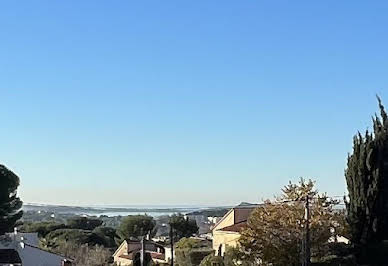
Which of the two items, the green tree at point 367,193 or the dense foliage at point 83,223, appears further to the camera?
the dense foliage at point 83,223

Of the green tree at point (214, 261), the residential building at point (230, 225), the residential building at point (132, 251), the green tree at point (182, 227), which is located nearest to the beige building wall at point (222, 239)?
the residential building at point (230, 225)

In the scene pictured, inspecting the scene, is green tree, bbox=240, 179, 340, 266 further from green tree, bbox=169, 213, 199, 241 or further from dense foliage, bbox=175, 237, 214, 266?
green tree, bbox=169, 213, 199, 241

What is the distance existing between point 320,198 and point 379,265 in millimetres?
4319

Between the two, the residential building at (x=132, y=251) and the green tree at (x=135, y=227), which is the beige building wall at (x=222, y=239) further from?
the green tree at (x=135, y=227)

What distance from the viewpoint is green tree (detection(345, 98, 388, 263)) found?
1410 inches

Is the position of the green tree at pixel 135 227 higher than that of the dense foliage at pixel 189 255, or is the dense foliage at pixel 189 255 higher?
the green tree at pixel 135 227

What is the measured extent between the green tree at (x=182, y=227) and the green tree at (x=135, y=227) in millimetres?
3425

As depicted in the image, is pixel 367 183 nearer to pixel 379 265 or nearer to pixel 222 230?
pixel 379 265

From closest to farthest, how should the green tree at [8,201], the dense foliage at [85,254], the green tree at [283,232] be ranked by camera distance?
1. the green tree at [283,232]
2. the green tree at [8,201]
3. the dense foliage at [85,254]

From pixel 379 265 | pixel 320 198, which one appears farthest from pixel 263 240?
pixel 379 265

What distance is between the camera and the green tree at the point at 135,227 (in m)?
80.2

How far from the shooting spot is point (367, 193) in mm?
36062

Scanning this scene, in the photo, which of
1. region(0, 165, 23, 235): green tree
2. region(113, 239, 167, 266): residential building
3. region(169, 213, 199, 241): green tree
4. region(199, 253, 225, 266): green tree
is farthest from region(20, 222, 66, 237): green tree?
region(199, 253, 225, 266): green tree

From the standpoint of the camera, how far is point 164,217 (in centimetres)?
9256
